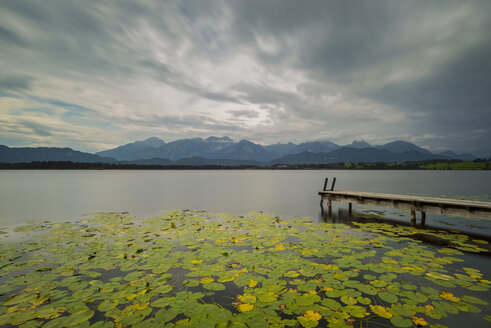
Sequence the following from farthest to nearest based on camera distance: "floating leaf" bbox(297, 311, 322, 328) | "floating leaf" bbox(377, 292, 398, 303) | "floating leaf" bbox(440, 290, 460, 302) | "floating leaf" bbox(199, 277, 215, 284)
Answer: "floating leaf" bbox(199, 277, 215, 284)
"floating leaf" bbox(440, 290, 460, 302)
"floating leaf" bbox(377, 292, 398, 303)
"floating leaf" bbox(297, 311, 322, 328)

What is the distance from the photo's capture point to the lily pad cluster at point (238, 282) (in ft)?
17.4

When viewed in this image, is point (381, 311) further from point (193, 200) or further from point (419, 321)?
point (193, 200)

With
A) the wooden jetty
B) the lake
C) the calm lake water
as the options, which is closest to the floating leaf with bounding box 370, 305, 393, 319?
the lake

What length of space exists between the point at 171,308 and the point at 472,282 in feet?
30.9

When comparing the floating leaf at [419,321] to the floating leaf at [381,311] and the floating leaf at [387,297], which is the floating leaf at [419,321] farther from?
the floating leaf at [387,297]

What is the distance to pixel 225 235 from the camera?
1264cm

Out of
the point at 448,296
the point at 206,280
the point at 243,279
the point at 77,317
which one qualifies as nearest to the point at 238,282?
the point at 243,279

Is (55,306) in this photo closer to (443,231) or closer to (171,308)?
(171,308)

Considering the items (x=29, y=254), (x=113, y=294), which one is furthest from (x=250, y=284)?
(x=29, y=254)

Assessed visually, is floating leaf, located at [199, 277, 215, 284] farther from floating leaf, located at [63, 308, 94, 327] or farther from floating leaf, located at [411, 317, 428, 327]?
floating leaf, located at [411, 317, 428, 327]

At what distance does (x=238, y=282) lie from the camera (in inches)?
274

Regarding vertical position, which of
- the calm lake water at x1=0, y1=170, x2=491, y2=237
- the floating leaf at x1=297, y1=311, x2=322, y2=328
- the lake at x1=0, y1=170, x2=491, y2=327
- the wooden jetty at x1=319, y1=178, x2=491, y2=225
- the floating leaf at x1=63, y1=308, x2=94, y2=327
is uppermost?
the wooden jetty at x1=319, y1=178, x2=491, y2=225

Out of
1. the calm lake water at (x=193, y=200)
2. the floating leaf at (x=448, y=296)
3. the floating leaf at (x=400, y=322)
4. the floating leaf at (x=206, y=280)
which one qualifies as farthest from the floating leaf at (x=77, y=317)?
the calm lake water at (x=193, y=200)

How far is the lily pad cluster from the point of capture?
5289 millimetres
